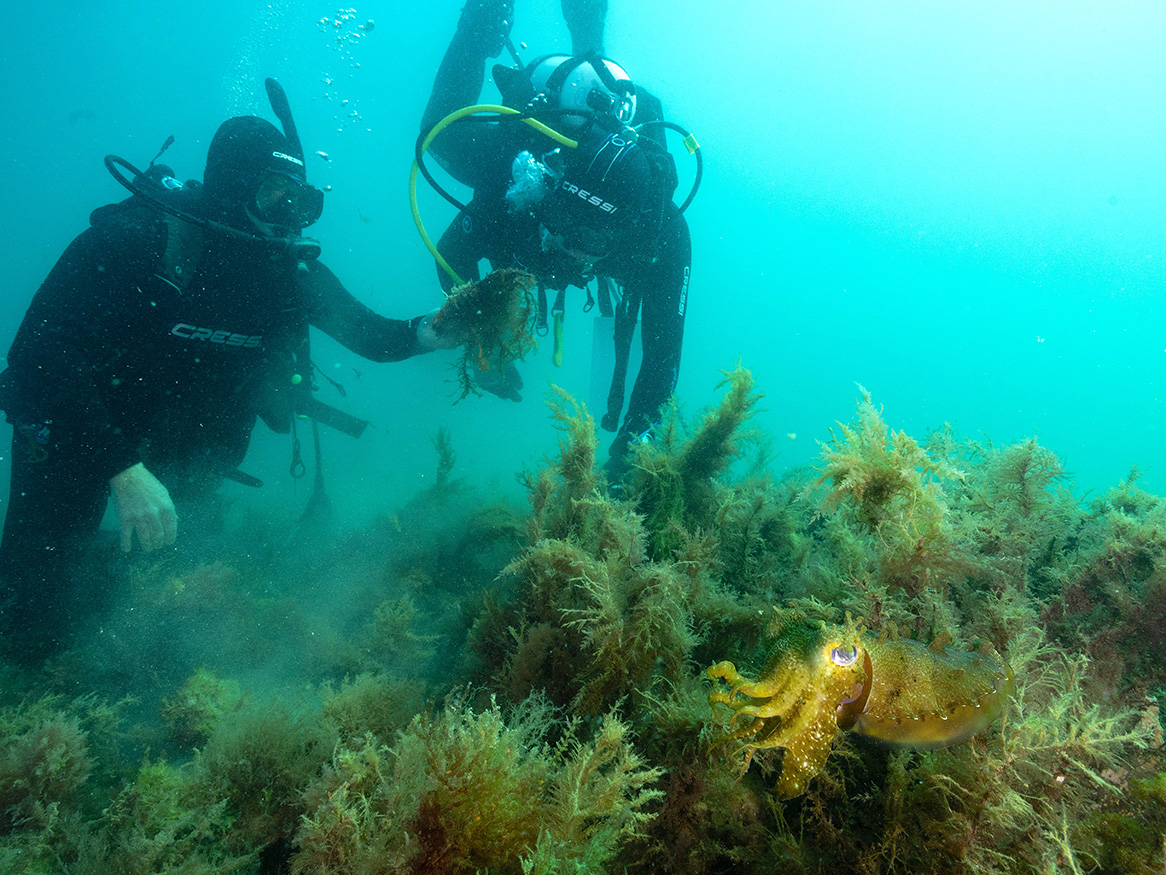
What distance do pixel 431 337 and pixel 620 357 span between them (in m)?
2.14

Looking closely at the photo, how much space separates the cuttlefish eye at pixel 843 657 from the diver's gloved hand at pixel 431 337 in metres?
3.63

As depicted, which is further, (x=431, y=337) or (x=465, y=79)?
(x=465, y=79)

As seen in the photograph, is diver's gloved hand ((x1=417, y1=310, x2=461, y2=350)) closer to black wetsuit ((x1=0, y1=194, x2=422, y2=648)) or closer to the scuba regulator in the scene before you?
black wetsuit ((x1=0, y1=194, x2=422, y2=648))

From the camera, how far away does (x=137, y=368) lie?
467cm

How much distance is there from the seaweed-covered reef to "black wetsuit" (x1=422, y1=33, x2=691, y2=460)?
2.13m

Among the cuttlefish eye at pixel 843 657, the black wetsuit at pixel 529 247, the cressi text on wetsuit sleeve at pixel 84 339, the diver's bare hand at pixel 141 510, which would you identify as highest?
the black wetsuit at pixel 529 247

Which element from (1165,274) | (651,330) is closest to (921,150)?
(1165,274)

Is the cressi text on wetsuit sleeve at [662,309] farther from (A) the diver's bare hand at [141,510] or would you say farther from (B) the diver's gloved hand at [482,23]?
(A) the diver's bare hand at [141,510]

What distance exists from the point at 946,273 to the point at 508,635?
114844 millimetres

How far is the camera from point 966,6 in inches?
2832

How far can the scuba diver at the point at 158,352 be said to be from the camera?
3.55 meters

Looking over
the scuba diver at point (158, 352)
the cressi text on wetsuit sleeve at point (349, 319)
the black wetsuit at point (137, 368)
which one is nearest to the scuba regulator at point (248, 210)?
the scuba diver at point (158, 352)

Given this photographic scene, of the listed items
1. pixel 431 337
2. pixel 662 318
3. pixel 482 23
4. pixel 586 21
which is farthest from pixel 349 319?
pixel 586 21

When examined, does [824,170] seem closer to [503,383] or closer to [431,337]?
[503,383]
